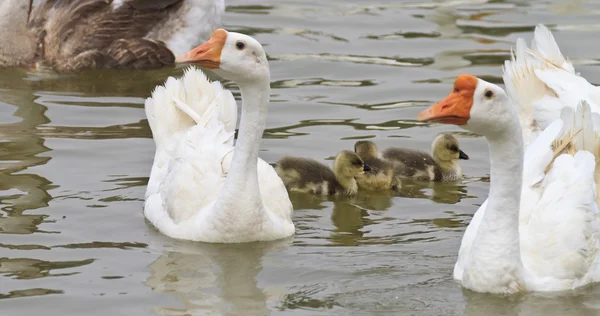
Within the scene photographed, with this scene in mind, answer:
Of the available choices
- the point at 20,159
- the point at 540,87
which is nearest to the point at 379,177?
the point at 540,87

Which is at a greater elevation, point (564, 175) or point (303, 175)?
point (564, 175)

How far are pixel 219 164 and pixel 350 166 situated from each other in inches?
51.1

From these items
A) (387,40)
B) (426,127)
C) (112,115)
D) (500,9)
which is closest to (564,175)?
(426,127)

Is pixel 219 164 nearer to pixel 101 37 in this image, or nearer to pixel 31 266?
pixel 31 266

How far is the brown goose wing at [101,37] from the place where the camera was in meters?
14.1

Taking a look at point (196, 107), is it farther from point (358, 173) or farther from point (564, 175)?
point (564, 175)

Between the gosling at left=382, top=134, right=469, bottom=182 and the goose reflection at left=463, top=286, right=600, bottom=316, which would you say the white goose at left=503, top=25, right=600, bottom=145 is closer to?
the gosling at left=382, top=134, right=469, bottom=182

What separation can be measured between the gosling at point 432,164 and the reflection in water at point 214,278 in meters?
2.06

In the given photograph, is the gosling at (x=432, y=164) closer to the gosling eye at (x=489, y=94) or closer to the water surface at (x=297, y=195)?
the water surface at (x=297, y=195)

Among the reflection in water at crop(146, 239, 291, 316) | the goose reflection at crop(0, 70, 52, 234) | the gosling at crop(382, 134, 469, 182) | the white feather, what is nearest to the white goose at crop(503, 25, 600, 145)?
the gosling at crop(382, 134, 469, 182)

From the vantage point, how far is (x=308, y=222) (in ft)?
32.0

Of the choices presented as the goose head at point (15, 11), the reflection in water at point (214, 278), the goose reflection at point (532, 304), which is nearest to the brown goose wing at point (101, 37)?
the goose head at point (15, 11)

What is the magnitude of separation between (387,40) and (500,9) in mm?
2484

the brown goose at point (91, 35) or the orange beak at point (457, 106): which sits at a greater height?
the orange beak at point (457, 106)
